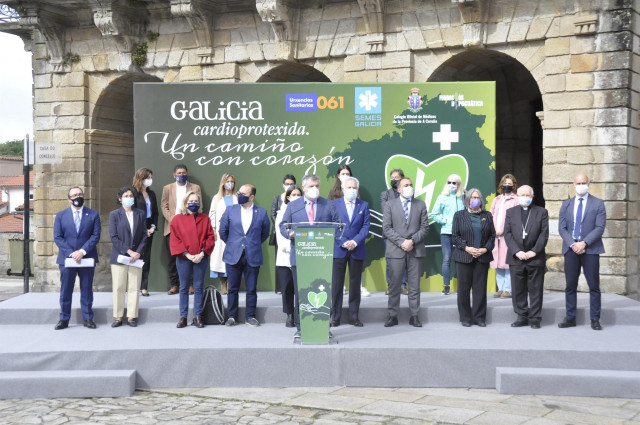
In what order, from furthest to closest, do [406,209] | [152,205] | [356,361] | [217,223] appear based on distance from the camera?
1. [152,205]
2. [217,223]
3. [406,209]
4. [356,361]

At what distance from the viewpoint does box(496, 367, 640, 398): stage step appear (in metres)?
7.86

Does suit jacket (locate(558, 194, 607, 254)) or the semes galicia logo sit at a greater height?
the semes galicia logo

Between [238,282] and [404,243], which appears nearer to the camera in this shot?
[404,243]

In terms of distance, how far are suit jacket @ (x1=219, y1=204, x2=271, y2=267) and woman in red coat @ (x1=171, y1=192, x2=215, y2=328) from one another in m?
0.22

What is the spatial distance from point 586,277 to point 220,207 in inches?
199

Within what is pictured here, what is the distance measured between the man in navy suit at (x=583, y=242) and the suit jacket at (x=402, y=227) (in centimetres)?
165

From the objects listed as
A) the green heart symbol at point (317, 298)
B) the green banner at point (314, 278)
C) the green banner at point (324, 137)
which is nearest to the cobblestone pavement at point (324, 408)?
the green banner at point (314, 278)

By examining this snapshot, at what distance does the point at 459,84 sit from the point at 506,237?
2.73 metres

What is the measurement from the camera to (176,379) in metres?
8.45

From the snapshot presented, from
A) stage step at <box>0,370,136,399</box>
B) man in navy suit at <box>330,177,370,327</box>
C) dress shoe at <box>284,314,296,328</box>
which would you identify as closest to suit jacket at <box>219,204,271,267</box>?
dress shoe at <box>284,314,296,328</box>

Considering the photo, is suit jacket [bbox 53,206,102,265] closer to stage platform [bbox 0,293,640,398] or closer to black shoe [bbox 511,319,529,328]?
stage platform [bbox 0,293,640,398]

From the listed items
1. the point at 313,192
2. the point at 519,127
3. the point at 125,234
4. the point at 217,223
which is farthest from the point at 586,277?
the point at 519,127

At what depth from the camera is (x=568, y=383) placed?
7.92 metres

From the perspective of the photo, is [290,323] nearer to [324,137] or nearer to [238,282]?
[238,282]
